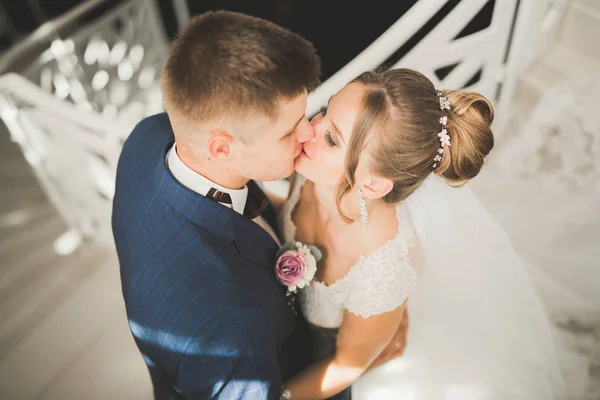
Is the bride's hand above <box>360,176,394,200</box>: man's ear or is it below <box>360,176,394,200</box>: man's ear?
below

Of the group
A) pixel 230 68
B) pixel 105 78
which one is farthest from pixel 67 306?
pixel 230 68

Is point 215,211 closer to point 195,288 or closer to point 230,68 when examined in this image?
point 195,288

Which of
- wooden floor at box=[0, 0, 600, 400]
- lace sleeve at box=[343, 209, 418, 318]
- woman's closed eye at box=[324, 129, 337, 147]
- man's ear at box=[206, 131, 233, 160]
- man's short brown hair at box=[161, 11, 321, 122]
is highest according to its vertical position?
man's short brown hair at box=[161, 11, 321, 122]

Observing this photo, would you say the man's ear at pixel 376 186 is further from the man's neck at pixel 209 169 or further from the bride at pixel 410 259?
the man's neck at pixel 209 169

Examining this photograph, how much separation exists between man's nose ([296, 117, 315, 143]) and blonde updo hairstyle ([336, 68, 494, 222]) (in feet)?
0.39

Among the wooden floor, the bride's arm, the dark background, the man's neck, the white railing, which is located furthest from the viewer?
the dark background

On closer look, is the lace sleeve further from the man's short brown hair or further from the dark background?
the dark background

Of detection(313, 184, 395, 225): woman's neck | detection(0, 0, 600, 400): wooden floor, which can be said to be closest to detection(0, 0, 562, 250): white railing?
detection(0, 0, 600, 400): wooden floor

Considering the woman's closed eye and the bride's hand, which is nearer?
the woman's closed eye

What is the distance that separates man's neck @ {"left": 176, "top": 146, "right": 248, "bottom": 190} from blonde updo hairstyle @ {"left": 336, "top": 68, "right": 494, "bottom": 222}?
0.34 meters

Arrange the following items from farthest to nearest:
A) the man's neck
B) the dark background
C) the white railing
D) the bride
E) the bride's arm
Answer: the dark background, the white railing, the bride's arm, the bride, the man's neck

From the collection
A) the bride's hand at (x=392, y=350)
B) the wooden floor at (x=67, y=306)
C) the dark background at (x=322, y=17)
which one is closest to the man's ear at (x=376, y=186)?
the bride's hand at (x=392, y=350)

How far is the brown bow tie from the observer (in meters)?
1.28

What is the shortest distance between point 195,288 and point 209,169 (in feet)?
1.06
